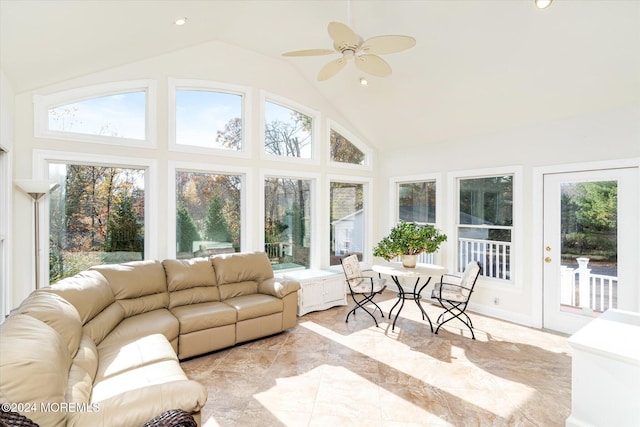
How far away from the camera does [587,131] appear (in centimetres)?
381

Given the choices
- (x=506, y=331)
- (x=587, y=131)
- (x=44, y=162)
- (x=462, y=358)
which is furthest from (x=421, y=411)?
→ (x=44, y=162)

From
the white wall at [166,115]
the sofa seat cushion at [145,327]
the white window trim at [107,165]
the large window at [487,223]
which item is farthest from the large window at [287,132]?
the sofa seat cushion at [145,327]

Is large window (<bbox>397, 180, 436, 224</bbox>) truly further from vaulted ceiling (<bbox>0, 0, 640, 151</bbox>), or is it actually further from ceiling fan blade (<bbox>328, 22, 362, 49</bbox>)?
ceiling fan blade (<bbox>328, 22, 362, 49</bbox>)

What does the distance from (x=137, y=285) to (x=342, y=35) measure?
3189mm

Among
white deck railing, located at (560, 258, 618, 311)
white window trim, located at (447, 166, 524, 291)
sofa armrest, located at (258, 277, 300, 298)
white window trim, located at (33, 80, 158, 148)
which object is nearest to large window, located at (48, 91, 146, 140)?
white window trim, located at (33, 80, 158, 148)

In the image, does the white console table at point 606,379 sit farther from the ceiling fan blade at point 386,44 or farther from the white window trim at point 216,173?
the white window trim at point 216,173

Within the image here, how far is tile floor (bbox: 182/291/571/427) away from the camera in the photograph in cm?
239

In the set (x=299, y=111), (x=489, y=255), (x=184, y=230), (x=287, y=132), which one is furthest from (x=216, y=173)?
(x=489, y=255)

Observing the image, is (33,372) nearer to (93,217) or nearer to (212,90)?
(93,217)

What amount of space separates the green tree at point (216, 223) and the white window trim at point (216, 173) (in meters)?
0.28

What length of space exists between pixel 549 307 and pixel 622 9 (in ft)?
11.1

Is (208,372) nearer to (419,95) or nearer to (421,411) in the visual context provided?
(421,411)

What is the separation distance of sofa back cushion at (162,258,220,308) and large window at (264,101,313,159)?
2123 millimetres

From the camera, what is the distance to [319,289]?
489cm
